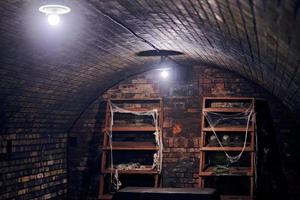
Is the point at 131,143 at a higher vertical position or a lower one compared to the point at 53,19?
lower

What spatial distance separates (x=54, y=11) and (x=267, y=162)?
15.0 feet

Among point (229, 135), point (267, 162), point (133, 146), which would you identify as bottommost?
point (267, 162)

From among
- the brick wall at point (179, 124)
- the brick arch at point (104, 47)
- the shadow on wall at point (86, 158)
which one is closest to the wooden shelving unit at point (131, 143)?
the brick wall at point (179, 124)

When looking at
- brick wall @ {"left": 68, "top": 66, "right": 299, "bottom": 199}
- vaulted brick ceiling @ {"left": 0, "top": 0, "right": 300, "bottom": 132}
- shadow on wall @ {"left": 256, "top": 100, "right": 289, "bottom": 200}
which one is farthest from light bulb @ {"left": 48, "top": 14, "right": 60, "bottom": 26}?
shadow on wall @ {"left": 256, "top": 100, "right": 289, "bottom": 200}

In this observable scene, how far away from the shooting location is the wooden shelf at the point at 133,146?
663cm

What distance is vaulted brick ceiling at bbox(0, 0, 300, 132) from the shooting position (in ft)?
9.41

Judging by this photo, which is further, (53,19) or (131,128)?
(131,128)

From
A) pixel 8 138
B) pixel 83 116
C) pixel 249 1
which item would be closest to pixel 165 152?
pixel 83 116

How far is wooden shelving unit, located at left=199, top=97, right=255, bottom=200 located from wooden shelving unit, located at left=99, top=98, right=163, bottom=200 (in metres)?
0.78

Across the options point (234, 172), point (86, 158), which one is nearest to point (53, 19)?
point (234, 172)

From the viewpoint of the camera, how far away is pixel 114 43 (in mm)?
5027

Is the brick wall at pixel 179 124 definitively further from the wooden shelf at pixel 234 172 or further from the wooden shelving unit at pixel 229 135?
the wooden shelf at pixel 234 172

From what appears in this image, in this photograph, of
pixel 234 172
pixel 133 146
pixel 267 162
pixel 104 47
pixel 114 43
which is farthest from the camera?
pixel 133 146

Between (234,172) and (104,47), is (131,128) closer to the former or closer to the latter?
(234,172)
